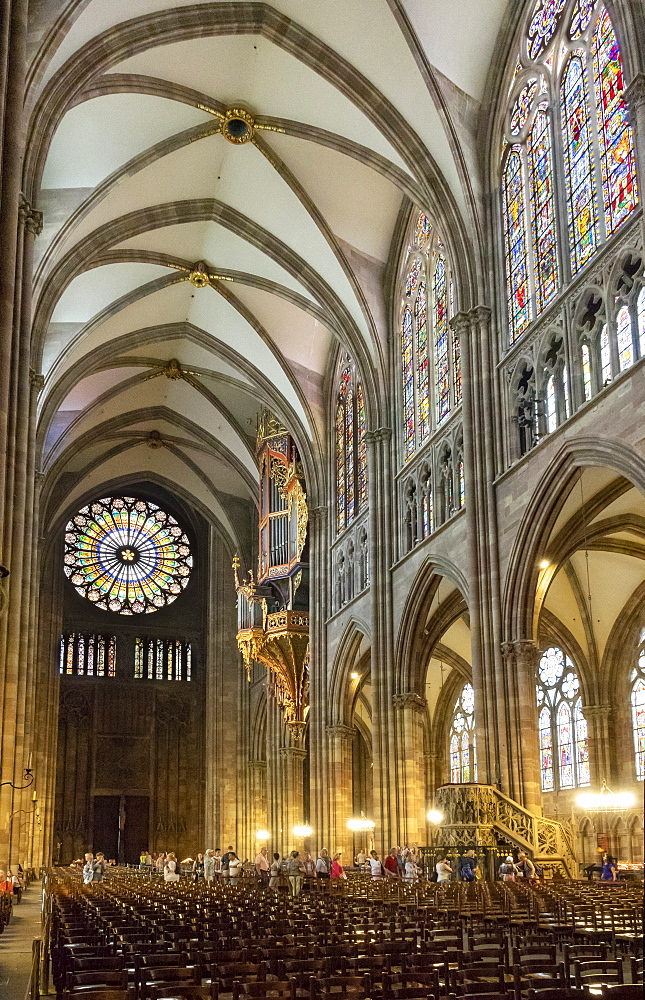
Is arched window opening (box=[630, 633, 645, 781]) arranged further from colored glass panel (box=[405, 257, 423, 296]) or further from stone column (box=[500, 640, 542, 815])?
colored glass panel (box=[405, 257, 423, 296])

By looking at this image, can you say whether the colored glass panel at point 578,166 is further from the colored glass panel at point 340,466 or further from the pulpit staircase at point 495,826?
the colored glass panel at point 340,466

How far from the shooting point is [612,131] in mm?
19188

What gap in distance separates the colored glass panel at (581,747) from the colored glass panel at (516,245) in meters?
Result: 11.8

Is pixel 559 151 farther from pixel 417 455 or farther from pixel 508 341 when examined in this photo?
pixel 417 455

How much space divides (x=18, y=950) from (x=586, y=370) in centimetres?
1268

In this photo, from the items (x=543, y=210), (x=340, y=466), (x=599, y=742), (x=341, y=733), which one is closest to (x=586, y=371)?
(x=543, y=210)

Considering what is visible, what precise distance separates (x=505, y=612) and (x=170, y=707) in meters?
29.0

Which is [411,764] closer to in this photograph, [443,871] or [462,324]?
[443,871]

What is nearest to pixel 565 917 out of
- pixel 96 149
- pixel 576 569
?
pixel 576 569

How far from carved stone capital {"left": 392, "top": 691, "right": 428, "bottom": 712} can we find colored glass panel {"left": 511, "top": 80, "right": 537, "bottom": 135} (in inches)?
521

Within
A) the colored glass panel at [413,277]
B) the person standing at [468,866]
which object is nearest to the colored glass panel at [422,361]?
the colored glass panel at [413,277]

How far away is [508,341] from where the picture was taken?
2253 cm

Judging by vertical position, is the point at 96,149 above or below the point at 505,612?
above

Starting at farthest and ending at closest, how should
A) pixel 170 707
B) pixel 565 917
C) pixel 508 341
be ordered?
1. pixel 170 707
2. pixel 508 341
3. pixel 565 917
